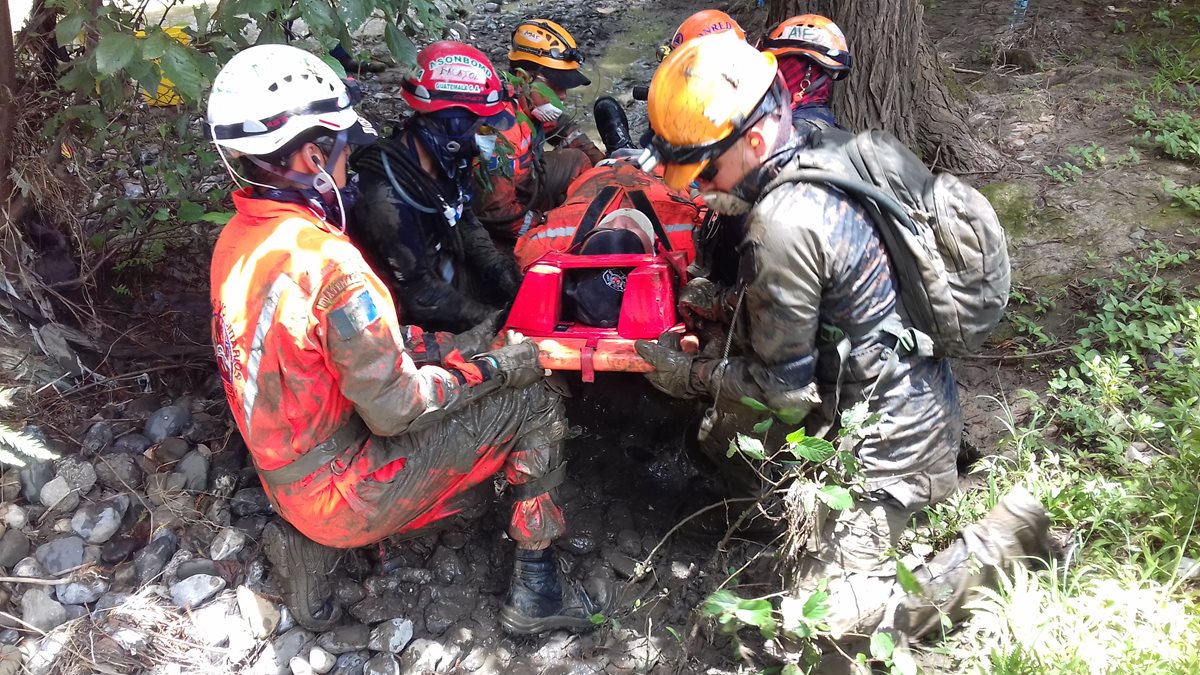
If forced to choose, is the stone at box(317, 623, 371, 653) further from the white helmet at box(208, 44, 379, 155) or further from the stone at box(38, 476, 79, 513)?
the white helmet at box(208, 44, 379, 155)

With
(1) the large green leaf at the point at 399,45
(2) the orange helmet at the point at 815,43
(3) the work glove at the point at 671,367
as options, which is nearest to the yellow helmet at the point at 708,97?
(3) the work glove at the point at 671,367

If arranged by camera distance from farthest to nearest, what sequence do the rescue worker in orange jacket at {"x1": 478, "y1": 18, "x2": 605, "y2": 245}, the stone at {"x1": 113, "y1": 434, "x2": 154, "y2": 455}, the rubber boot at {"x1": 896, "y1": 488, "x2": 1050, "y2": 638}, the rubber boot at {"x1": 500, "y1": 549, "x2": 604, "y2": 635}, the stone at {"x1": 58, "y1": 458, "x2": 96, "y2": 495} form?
the rescue worker in orange jacket at {"x1": 478, "y1": 18, "x2": 605, "y2": 245}
the stone at {"x1": 113, "y1": 434, "x2": 154, "y2": 455}
the stone at {"x1": 58, "y1": 458, "x2": 96, "y2": 495}
the rubber boot at {"x1": 500, "y1": 549, "x2": 604, "y2": 635}
the rubber boot at {"x1": 896, "y1": 488, "x2": 1050, "y2": 638}

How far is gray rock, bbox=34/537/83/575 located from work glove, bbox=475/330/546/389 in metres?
1.81

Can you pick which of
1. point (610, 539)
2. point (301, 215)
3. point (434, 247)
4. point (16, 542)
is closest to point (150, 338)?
point (16, 542)

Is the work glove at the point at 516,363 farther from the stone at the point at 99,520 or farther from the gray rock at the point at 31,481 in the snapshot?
the gray rock at the point at 31,481

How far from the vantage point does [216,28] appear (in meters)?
3.09

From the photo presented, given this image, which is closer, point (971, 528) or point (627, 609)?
point (971, 528)

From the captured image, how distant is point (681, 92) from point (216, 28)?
194 cm

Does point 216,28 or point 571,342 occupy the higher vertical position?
point 216,28

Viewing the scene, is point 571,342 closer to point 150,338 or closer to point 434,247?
point 434,247

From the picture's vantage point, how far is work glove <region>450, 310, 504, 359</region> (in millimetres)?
3414

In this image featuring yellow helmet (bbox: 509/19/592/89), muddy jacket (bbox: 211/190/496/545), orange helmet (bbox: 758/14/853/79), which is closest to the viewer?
muddy jacket (bbox: 211/190/496/545)

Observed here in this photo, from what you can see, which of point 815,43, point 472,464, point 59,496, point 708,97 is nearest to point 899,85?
point 815,43

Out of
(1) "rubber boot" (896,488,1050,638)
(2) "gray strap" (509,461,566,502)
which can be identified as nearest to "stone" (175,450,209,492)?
(2) "gray strap" (509,461,566,502)
